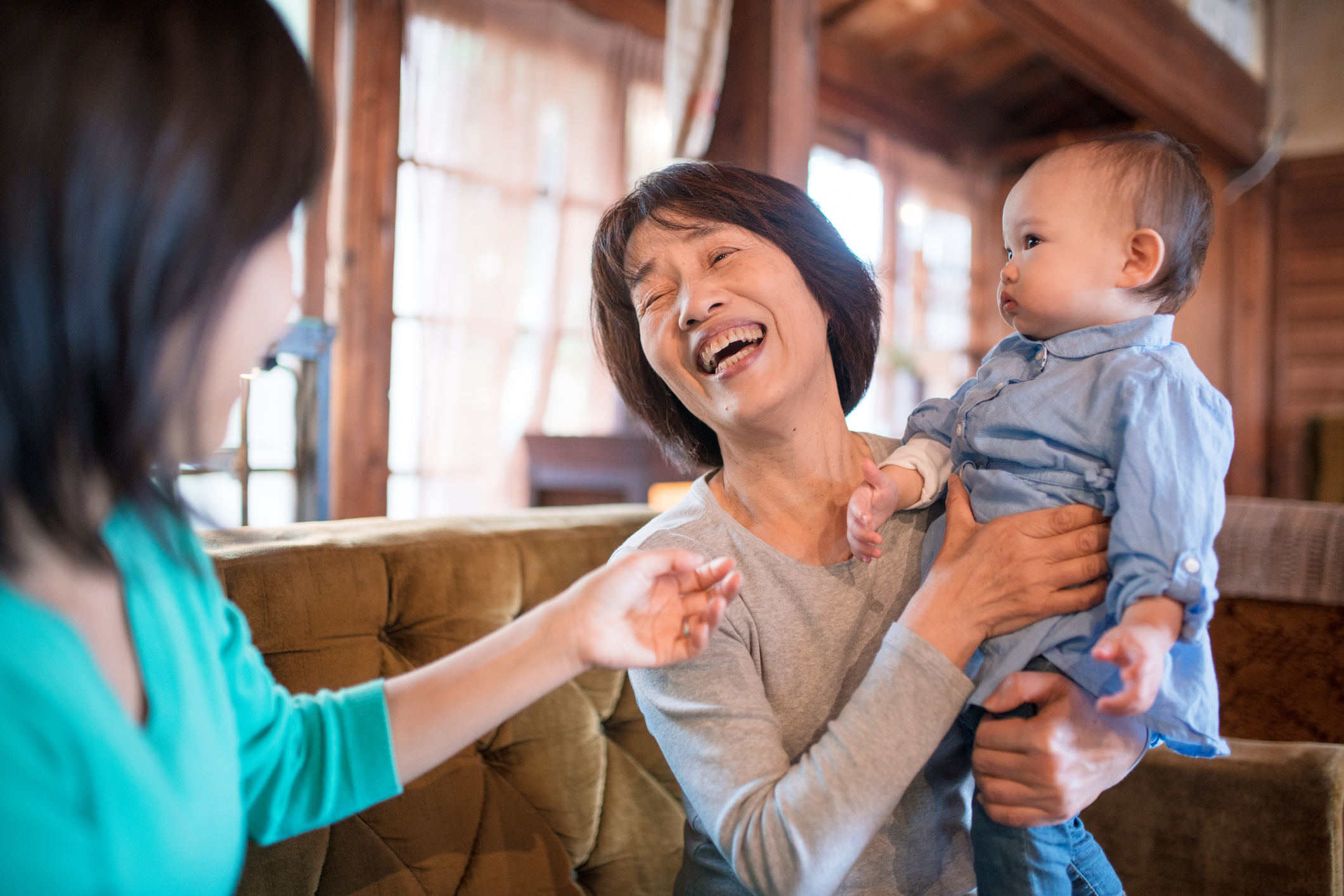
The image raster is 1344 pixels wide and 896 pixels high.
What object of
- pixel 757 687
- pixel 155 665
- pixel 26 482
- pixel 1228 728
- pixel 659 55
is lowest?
pixel 1228 728

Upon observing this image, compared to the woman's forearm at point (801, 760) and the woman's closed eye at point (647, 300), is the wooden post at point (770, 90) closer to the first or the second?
the woman's closed eye at point (647, 300)

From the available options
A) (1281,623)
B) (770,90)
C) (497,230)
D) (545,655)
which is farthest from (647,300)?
(497,230)

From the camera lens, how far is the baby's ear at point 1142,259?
3.22 ft

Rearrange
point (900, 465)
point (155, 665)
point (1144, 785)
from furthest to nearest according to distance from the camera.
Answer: point (1144, 785) → point (900, 465) → point (155, 665)

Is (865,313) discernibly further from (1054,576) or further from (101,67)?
(101,67)

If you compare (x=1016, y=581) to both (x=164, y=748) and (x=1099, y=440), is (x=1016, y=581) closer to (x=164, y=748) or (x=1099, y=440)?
(x=1099, y=440)

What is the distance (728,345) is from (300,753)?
0.65 metres

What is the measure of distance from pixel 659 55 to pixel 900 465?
3.93 metres

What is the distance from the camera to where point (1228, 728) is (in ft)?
6.01

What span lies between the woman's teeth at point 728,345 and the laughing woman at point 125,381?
546 mm

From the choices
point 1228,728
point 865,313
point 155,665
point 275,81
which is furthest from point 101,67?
point 1228,728

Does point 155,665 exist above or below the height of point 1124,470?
below

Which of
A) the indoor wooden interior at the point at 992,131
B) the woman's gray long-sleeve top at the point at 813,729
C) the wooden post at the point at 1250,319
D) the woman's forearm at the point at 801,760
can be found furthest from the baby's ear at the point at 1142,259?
the wooden post at the point at 1250,319

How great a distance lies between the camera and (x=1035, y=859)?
94 cm
